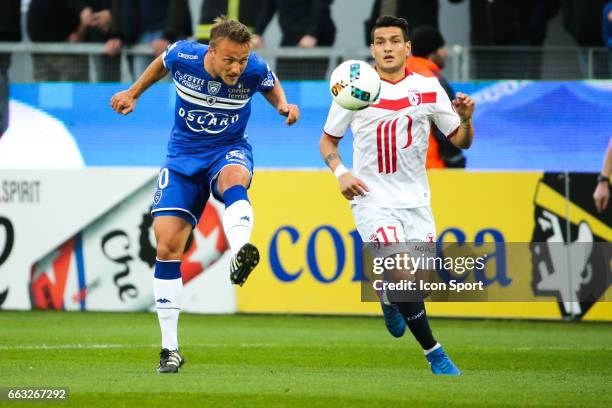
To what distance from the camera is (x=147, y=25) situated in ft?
58.8

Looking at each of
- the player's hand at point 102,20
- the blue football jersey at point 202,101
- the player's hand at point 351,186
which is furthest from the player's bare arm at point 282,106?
the player's hand at point 102,20

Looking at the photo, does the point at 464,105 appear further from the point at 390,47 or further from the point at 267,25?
the point at 267,25

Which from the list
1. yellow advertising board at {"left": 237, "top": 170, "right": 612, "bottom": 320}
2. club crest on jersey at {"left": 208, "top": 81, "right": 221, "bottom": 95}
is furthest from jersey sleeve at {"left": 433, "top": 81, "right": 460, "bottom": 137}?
yellow advertising board at {"left": 237, "top": 170, "right": 612, "bottom": 320}

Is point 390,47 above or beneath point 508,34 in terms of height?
above

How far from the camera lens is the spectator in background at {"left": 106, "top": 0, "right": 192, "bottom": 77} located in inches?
663

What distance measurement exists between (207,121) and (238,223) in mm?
891

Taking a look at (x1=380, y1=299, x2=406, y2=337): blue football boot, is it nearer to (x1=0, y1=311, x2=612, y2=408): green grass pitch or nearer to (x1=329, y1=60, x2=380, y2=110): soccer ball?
(x1=0, y1=311, x2=612, y2=408): green grass pitch

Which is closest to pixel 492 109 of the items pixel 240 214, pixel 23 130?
pixel 23 130

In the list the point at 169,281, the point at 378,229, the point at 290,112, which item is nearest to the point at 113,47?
the point at 290,112

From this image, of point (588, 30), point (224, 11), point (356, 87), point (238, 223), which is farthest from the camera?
point (224, 11)

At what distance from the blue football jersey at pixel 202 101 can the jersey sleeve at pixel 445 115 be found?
1.25m

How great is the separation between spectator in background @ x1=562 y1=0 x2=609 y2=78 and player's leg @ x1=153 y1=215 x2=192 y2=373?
301 inches

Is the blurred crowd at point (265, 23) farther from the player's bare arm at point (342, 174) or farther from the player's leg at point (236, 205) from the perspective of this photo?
the player's leg at point (236, 205)

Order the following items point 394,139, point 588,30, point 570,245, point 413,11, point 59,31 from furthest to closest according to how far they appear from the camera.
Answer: point 59,31 < point 413,11 < point 588,30 < point 570,245 < point 394,139
